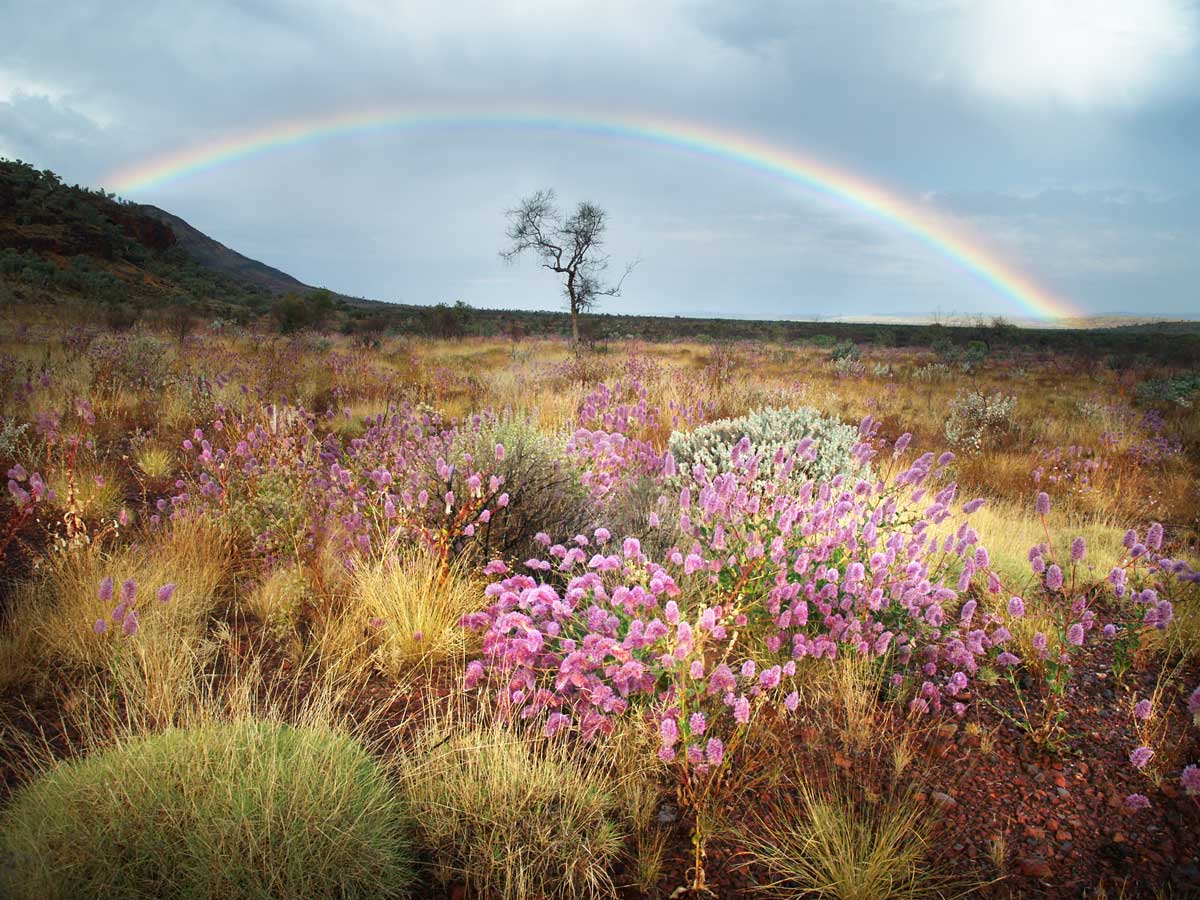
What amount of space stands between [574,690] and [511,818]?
71 centimetres

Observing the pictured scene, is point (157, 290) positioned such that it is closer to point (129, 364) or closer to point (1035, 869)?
point (129, 364)

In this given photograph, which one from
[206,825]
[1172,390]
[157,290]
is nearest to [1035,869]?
[206,825]

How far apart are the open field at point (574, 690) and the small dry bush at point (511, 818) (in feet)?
0.04

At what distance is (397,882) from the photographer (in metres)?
1.65

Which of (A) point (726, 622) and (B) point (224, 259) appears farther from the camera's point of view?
(B) point (224, 259)

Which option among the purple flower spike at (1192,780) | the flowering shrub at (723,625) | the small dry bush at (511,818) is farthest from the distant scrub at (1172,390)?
the small dry bush at (511,818)

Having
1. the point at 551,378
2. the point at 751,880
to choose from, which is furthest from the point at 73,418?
the point at 751,880

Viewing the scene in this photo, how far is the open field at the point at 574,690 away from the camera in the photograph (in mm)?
1688

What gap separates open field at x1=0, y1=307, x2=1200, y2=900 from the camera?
5.54 feet

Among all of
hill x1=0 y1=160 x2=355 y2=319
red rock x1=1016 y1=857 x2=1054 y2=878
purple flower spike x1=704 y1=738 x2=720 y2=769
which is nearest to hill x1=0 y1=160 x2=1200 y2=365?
hill x1=0 y1=160 x2=355 y2=319

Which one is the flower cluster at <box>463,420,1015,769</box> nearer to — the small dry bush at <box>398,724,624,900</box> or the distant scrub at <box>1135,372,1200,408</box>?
the small dry bush at <box>398,724,624,900</box>

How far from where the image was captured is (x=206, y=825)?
1.58 metres

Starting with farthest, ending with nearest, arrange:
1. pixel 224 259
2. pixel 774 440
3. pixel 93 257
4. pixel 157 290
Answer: pixel 224 259 → pixel 93 257 → pixel 157 290 → pixel 774 440

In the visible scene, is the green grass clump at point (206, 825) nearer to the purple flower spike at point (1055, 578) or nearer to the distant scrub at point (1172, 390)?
the purple flower spike at point (1055, 578)
